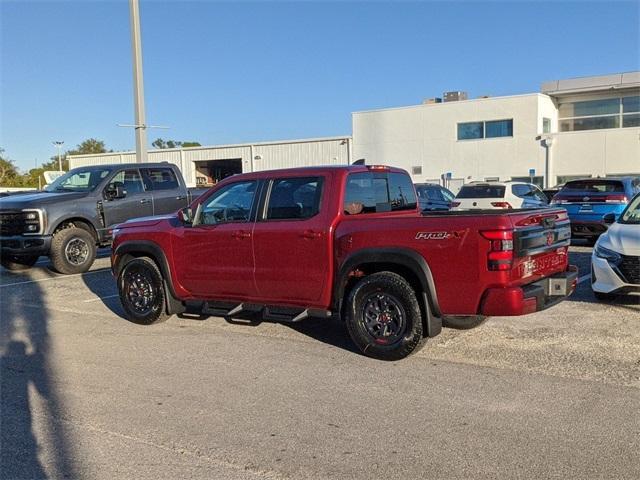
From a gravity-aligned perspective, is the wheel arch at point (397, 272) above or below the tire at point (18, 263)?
above

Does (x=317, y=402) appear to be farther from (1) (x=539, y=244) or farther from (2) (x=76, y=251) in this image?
(2) (x=76, y=251)

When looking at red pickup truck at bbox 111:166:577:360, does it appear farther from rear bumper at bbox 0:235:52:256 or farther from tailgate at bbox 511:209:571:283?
rear bumper at bbox 0:235:52:256

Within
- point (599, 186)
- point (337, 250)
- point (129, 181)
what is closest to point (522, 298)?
point (337, 250)

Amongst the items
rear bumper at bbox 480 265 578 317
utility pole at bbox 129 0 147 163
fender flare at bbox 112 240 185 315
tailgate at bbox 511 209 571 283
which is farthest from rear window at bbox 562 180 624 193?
utility pole at bbox 129 0 147 163

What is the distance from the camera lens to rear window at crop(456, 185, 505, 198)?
55.2 ft

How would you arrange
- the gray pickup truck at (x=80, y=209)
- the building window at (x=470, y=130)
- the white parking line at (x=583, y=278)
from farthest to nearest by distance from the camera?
1. the building window at (x=470, y=130)
2. the gray pickup truck at (x=80, y=209)
3. the white parking line at (x=583, y=278)

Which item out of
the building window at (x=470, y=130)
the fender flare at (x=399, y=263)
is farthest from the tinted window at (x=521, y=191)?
the building window at (x=470, y=130)

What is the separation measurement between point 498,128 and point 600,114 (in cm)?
527

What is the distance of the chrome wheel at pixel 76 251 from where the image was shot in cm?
1202

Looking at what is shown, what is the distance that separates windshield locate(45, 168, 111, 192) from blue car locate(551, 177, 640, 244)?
10.5 meters

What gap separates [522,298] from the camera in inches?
205

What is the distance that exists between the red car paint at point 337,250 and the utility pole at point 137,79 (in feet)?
47.6

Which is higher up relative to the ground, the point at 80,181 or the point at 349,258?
the point at 80,181

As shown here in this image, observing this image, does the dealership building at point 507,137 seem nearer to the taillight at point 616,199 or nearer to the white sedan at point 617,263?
the taillight at point 616,199
